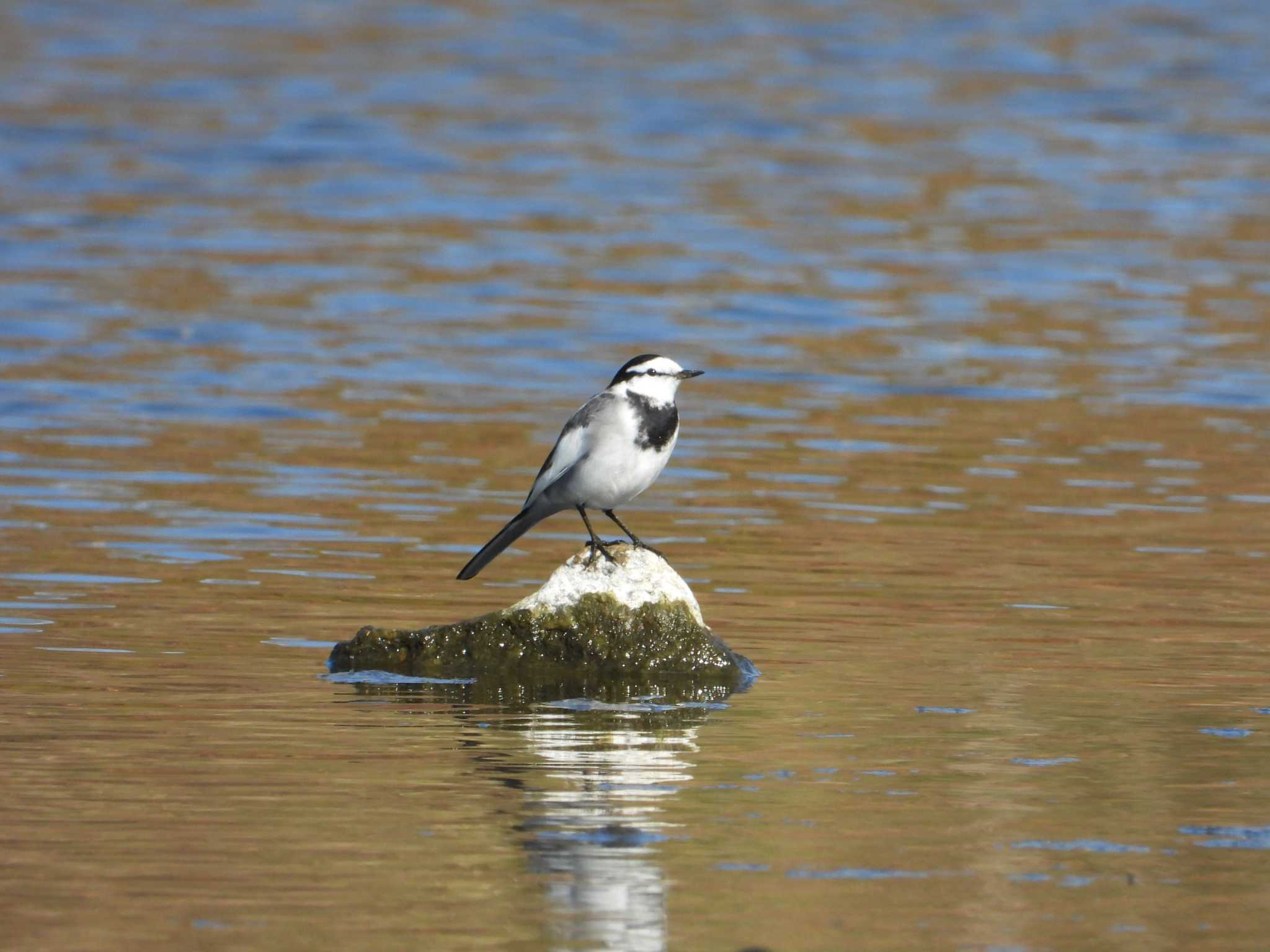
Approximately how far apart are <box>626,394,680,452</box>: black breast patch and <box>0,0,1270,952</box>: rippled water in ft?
3.48

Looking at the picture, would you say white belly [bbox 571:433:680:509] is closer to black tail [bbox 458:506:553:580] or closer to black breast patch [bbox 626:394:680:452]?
black breast patch [bbox 626:394:680:452]

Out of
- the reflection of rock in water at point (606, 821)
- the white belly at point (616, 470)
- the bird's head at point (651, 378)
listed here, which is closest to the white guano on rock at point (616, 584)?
the white belly at point (616, 470)

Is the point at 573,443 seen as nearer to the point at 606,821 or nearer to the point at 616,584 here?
the point at 616,584

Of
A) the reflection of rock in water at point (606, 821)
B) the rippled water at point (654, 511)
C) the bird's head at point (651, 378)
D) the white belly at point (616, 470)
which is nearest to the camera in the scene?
the reflection of rock in water at point (606, 821)

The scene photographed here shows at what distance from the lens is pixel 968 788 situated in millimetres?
7852

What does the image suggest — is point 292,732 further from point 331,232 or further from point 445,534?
point 331,232

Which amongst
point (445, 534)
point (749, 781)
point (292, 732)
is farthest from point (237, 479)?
point (749, 781)

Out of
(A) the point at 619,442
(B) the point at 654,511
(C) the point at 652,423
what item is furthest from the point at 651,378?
(B) the point at 654,511

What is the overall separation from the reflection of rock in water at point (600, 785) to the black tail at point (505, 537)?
0.92 metres

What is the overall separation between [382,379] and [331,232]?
26.6 ft

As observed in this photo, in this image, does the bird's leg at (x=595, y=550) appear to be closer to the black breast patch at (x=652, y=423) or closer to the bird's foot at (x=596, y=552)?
the bird's foot at (x=596, y=552)

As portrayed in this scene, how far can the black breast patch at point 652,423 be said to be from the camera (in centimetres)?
969

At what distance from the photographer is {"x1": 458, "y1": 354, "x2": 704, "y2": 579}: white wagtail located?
9.68 metres

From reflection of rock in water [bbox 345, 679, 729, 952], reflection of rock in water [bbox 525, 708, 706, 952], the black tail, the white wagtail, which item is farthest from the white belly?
reflection of rock in water [bbox 525, 708, 706, 952]
